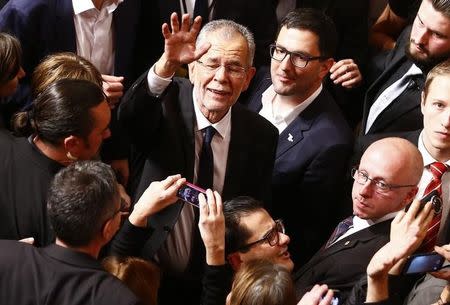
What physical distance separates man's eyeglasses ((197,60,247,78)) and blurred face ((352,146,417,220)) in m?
0.60

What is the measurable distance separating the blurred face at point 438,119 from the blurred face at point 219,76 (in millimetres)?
768

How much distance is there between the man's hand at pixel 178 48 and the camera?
2701 mm

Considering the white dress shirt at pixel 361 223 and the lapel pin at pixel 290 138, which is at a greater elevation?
the lapel pin at pixel 290 138

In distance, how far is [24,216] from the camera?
2543 millimetres

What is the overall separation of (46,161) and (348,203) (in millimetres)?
1357

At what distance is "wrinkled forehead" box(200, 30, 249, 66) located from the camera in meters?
2.92

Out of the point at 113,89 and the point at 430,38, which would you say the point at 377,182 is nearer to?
the point at 430,38

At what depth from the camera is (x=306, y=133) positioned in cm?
338

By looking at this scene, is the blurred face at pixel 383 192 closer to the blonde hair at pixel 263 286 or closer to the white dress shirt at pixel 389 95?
the blonde hair at pixel 263 286

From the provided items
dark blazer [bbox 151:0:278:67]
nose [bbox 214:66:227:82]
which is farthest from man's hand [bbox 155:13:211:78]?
dark blazer [bbox 151:0:278:67]

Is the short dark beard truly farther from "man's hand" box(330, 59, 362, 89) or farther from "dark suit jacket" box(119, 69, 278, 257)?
"dark suit jacket" box(119, 69, 278, 257)

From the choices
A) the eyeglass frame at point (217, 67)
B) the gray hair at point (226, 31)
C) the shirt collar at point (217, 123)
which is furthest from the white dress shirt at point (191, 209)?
the gray hair at point (226, 31)

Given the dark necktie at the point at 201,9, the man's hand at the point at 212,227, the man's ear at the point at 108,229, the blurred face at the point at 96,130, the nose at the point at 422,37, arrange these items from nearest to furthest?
the man's ear at the point at 108,229, the man's hand at the point at 212,227, the blurred face at the point at 96,130, the nose at the point at 422,37, the dark necktie at the point at 201,9

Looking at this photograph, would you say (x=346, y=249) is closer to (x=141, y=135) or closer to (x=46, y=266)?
(x=141, y=135)
